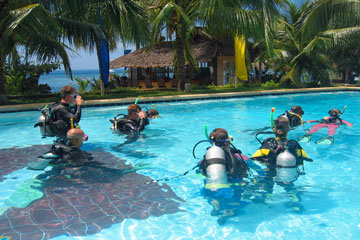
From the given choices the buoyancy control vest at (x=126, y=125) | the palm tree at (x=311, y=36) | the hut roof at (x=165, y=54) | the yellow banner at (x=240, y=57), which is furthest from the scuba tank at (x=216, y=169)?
the hut roof at (x=165, y=54)

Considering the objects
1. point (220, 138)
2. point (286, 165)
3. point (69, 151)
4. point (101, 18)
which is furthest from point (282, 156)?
point (101, 18)

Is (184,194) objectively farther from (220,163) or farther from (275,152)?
(275,152)

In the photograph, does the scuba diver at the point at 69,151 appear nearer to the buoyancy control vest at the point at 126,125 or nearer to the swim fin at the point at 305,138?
the buoyancy control vest at the point at 126,125

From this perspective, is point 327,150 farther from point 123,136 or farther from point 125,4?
point 125,4

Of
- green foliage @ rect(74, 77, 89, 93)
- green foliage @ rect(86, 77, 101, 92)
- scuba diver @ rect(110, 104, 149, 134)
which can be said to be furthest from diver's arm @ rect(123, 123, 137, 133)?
green foliage @ rect(74, 77, 89, 93)

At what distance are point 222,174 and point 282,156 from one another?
968 millimetres

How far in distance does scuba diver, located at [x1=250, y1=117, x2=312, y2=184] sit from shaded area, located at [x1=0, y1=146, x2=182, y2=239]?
1.33 m

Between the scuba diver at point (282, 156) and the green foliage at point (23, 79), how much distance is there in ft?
46.8

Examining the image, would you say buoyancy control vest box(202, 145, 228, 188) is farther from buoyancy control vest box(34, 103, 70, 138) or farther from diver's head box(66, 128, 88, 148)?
buoyancy control vest box(34, 103, 70, 138)

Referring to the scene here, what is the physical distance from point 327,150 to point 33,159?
18.0 ft

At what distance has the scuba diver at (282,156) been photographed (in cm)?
410

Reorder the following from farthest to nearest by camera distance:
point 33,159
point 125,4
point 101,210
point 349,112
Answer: point 125,4
point 349,112
point 33,159
point 101,210

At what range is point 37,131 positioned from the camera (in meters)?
8.85

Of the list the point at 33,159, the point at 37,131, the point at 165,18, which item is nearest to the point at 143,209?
the point at 33,159
